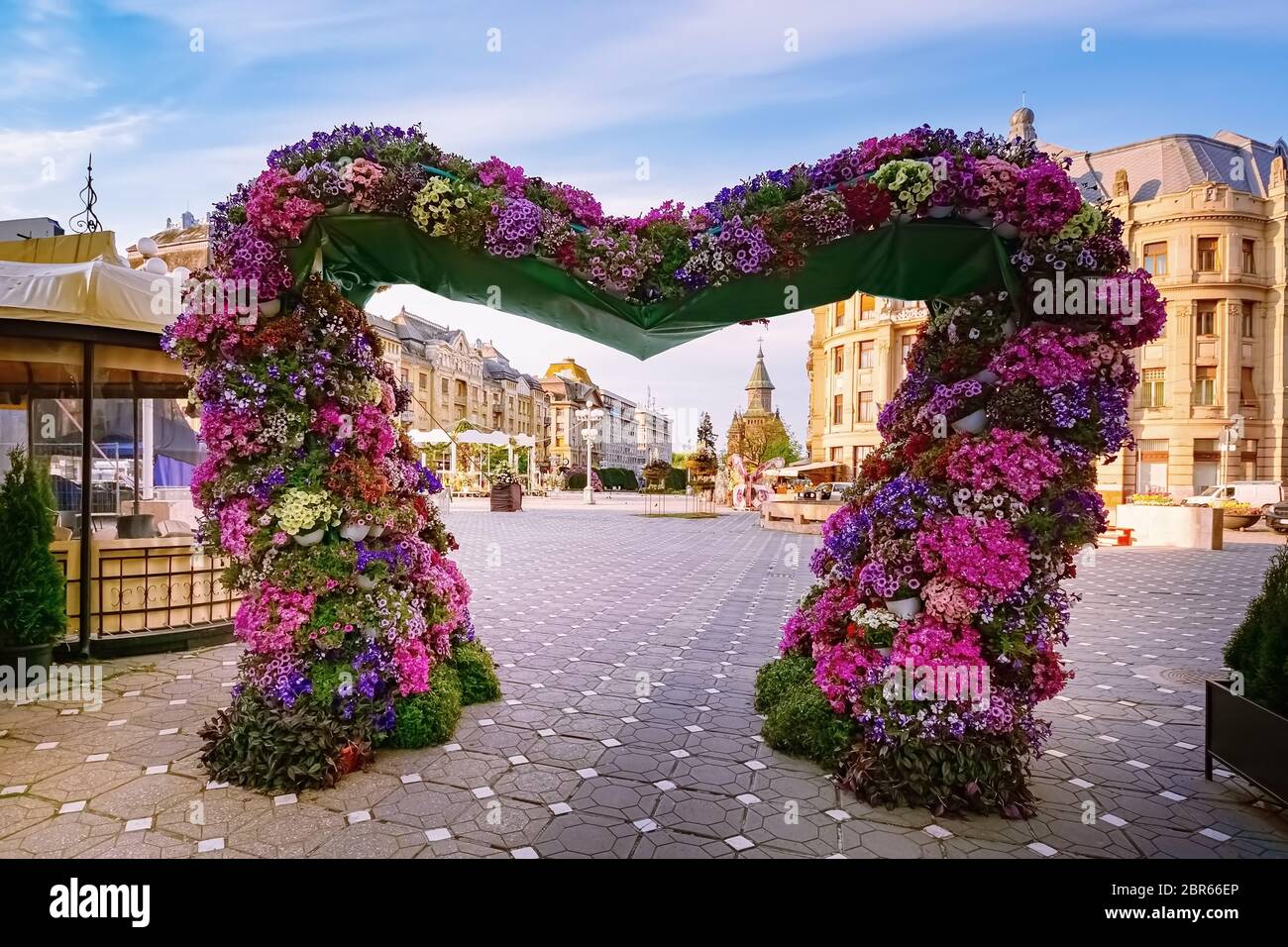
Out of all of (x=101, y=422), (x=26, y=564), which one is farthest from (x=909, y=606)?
(x=101, y=422)

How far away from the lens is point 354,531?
457cm

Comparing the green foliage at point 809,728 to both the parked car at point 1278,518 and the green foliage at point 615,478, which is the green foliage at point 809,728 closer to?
the parked car at point 1278,518

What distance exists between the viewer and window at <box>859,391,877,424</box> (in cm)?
4444

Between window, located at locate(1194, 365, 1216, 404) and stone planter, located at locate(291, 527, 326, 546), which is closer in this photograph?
stone planter, located at locate(291, 527, 326, 546)

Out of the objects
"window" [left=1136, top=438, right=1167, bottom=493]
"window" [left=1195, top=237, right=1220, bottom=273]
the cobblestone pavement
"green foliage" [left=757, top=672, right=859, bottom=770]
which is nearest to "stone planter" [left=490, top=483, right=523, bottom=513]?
the cobblestone pavement

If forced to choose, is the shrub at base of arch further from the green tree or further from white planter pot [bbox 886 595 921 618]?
the green tree

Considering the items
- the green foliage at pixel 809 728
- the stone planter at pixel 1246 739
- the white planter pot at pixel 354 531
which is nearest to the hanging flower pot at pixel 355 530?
the white planter pot at pixel 354 531

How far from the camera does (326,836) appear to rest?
3553mm

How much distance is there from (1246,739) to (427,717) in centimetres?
501

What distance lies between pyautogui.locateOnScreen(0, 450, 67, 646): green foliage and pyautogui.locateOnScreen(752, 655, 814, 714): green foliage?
6172 mm

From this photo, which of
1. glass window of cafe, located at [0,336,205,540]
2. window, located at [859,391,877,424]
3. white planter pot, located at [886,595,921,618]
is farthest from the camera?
window, located at [859,391,877,424]

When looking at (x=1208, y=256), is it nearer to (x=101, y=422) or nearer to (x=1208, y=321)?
(x=1208, y=321)
